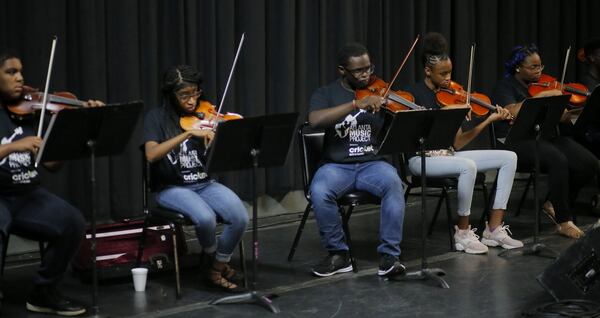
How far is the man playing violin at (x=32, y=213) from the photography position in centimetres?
378

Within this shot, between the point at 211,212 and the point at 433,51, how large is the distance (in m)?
1.65

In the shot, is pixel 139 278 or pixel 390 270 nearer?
pixel 139 278

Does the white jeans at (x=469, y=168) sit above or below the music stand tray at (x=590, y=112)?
below

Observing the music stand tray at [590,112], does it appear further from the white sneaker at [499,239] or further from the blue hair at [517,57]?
the white sneaker at [499,239]

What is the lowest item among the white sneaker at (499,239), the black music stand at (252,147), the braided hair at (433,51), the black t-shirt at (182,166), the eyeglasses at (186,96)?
the white sneaker at (499,239)

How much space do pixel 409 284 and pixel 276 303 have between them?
0.71 metres

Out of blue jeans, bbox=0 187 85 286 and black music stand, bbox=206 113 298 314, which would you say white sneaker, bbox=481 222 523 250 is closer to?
black music stand, bbox=206 113 298 314

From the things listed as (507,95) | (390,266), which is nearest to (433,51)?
(507,95)

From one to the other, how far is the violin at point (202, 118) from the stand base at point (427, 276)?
1.15 m

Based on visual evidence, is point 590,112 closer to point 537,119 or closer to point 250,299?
point 537,119

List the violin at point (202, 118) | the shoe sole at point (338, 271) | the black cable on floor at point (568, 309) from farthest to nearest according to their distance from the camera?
the shoe sole at point (338, 271), the violin at point (202, 118), the black cable on floor at point (568, 309)

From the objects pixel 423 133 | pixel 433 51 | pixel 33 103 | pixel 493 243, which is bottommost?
Result: pixel 493 243

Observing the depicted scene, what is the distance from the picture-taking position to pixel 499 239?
5.11 metres

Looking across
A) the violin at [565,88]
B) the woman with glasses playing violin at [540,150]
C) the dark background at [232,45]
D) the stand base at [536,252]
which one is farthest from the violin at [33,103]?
the violin at [565,88]
